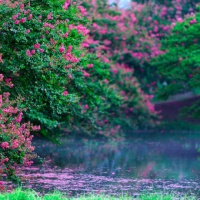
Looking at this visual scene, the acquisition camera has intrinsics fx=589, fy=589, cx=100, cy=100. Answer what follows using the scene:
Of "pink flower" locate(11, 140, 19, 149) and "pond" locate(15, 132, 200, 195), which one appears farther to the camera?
"pond" locate(15, 132, 200, 195)

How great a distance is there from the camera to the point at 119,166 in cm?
1941

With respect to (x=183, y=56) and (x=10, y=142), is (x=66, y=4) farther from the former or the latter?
(x=183, y=56)

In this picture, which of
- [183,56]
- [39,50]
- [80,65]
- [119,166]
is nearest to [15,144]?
[39,50]

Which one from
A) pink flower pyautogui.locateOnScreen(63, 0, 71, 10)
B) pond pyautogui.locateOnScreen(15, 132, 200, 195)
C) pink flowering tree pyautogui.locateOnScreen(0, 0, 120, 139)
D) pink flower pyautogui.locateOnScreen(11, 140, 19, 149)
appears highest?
pink flower pyautogui.locateOnScreen(63, 0, 71, 10)

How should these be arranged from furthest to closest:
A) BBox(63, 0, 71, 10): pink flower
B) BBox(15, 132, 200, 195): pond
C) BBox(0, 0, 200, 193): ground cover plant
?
BBox(15, 132, 200, 195): pond
BBox(63, 0, 71, 10): pink flower
BBox(0, 0, 200, 193): ground cover plant

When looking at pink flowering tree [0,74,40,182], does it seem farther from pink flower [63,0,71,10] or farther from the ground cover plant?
pink flower [63,0,71,10]

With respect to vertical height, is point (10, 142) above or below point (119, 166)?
above

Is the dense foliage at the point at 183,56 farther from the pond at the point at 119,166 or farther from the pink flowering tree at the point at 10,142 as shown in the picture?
the pink flowering tree at the point at 10,142

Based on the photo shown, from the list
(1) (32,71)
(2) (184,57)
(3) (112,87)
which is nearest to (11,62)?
(1) (32,71)

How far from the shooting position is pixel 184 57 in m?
26.1

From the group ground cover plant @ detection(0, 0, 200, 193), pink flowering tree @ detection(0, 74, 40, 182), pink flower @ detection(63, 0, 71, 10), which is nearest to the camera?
pink flowering tree @ detection(0, 74, 40, 182)

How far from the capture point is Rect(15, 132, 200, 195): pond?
14.9 meters

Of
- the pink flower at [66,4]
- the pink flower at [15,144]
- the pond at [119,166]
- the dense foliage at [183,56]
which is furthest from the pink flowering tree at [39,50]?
the dense foliage at [183,56]

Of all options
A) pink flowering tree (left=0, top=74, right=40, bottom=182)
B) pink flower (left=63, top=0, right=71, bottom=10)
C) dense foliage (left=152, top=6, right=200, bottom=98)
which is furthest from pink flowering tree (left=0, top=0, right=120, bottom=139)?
dense foliage (left=152, top=6, right=200, bottom=98)
